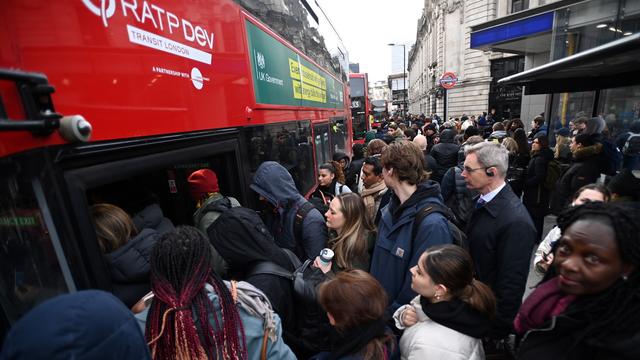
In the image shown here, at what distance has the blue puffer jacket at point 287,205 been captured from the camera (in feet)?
8.62

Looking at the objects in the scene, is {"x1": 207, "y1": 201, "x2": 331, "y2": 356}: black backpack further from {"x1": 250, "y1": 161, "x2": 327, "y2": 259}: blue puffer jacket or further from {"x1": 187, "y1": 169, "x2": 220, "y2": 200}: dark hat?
{"x1": 187, "y1": 169, "x2": 220, "y2": 200}: dark hat

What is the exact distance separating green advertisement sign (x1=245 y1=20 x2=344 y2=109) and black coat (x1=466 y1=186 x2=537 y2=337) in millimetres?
2246

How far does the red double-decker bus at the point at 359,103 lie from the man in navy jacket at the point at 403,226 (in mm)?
14440

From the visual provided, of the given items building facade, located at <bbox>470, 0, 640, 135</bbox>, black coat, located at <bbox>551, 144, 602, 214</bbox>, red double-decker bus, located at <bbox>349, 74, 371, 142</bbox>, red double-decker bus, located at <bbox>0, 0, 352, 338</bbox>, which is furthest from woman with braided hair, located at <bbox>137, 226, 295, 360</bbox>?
red double-decker bus, located at <bbox>349, 74, 371, 142</bbox>

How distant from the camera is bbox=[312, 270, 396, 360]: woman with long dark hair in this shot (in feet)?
4.95

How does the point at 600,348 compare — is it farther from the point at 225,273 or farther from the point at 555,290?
the point at 225,273

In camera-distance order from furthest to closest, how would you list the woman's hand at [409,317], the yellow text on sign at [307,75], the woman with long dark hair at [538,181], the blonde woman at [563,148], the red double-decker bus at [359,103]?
the red double-decker bus at [359,103] < the blonde woman at [563,148] < the woman with long dark hair at [538,181] < the yellow text on sign at [307,75] < the woman's hand at [409,317]

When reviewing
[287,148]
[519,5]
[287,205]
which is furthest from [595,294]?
[519,5]

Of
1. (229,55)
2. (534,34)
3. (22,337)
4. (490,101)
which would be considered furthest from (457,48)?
(22,337)

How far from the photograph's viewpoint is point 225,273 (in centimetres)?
201

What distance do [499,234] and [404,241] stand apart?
0.66 metres

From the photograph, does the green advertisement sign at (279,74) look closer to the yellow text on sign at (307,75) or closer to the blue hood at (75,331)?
the yellow text on sign at (307,75)

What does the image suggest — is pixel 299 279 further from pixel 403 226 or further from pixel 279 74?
pixel 279 74

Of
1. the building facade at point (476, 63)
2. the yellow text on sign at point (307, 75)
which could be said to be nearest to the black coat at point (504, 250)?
the yellow text on sign at point (307, 75)
